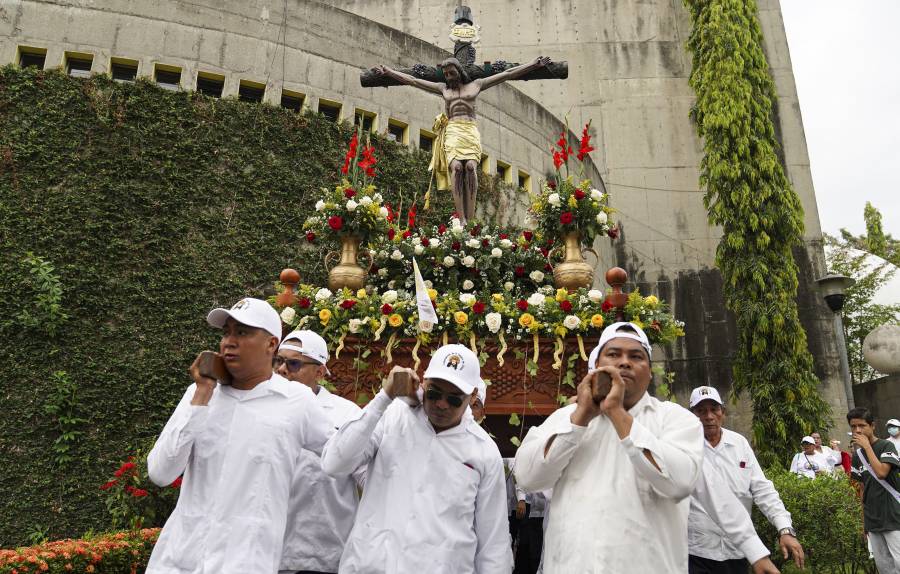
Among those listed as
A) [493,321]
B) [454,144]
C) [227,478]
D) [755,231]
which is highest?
[755,231]

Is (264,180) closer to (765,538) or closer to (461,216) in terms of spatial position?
(461,216)

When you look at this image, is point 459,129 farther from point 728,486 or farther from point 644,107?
point 644,107

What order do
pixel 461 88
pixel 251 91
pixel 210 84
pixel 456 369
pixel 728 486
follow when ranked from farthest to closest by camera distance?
pixel 251 91 < pixel 210 84 < pixel 461 88 < pixel 728 486 < pixel 456 369

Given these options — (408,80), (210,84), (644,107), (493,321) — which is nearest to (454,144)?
(408,80)

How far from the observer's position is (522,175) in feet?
51.3

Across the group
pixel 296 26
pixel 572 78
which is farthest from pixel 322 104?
pixel 572 78

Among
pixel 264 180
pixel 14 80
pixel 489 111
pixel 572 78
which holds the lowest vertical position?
pixel 264 180

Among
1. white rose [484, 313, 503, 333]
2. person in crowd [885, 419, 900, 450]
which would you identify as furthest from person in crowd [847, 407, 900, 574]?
white rose [484, 313, 503, 333]

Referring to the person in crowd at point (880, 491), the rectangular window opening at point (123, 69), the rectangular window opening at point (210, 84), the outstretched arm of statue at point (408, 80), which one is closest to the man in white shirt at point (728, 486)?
the person in crowd at point (880, 491)

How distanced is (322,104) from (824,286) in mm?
10451

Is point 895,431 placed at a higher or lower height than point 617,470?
higher

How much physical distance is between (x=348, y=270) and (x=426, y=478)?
123 inches

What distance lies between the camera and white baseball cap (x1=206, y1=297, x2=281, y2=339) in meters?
2.87

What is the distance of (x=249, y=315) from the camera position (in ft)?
9.50
